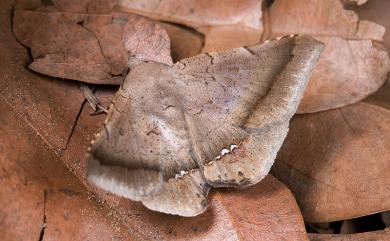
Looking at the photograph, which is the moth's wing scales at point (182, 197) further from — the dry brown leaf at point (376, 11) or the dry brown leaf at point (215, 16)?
the dry brown leaf at point (376, 11)

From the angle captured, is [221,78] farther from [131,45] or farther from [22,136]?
[22,136]

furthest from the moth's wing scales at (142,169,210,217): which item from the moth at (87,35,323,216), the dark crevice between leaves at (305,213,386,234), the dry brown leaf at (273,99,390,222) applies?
the dark crevice between leaves at (305,213,386,234)

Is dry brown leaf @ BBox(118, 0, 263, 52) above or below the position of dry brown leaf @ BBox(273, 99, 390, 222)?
above

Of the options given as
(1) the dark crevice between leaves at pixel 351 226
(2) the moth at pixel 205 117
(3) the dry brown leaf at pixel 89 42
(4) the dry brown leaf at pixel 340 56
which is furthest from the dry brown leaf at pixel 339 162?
(3) the dry brown leaf at pixel 89 42

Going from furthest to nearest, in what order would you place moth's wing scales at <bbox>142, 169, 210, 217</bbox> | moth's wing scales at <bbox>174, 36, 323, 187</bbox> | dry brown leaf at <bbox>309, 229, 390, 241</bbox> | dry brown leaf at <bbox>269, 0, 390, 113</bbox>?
1. dry brown leaf at <bbox>269, 0, 390, 113</bbox>
2. dry brown leaf at <bbox>309, 229, 390, 241</bbox>
3. moth's wing scales at <bbox>174, 36, 323, 187</bbox>
4. moth's wing scales at <bbox>142, 169, 210, 217</bbox>

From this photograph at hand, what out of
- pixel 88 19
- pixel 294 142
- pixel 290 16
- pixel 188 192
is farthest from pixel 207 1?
pixel 188 192

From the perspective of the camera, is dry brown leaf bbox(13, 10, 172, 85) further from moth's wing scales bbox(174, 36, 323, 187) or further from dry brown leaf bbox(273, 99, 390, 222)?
dry brown leaf bbox(273, 99, 390, 222)

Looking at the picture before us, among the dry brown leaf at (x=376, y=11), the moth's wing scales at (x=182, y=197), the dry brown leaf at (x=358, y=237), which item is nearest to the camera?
the moth's wing scales at (x=182, y=197)
